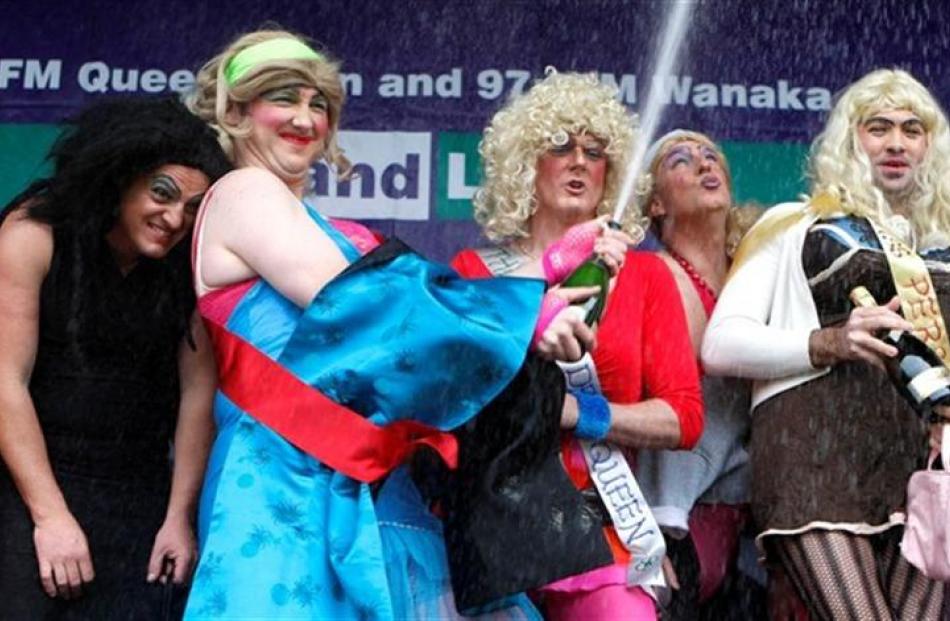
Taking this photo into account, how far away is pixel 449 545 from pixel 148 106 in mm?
1158

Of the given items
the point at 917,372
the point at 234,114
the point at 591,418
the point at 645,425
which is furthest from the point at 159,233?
the point at 917,372

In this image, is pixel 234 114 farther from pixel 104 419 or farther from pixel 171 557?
pixel 171 557

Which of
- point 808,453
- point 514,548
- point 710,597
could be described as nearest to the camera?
point 514,548

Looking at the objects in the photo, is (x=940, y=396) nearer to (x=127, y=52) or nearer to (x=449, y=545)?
(x=449, y=545)

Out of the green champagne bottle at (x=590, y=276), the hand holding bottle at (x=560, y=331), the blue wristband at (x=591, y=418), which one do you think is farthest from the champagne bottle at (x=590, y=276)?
the blue wristband at (x=591, y=418)

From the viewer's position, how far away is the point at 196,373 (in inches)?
161

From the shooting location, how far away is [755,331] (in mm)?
4613

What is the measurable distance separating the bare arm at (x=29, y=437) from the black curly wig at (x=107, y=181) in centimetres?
9

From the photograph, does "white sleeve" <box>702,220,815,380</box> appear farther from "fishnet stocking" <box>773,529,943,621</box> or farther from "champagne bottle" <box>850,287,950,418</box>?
"fishnet stocking" <box>773,529,943,621</box>

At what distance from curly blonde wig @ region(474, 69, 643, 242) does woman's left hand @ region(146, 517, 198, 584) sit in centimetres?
117

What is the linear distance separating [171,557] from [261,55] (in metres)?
1.07

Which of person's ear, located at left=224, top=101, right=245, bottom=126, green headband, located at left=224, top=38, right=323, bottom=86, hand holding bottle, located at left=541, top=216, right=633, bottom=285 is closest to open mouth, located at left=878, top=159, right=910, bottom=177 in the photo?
hand holding bottle, located at left=541, top=216, right=633, bottom=285

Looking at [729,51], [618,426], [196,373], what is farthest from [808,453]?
[729,51]

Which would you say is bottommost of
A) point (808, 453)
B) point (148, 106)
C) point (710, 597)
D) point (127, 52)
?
point (710, 597)
